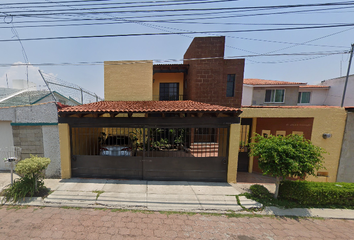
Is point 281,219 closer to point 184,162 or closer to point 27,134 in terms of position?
point 184,162

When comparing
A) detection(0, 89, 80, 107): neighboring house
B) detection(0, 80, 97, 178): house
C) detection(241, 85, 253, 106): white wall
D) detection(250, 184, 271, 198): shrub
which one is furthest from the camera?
detection(241, 85, 253, 106): white wall

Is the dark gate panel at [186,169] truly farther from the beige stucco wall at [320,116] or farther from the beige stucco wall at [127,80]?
the beige stucco wall at [127,80]

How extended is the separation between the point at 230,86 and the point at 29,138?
1063 cm

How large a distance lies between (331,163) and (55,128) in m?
11.8

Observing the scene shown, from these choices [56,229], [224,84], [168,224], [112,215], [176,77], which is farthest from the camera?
[176,77]

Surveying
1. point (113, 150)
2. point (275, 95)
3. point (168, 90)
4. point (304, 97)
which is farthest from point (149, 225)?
point (304, 97)

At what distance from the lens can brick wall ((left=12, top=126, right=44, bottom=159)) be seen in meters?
5.45

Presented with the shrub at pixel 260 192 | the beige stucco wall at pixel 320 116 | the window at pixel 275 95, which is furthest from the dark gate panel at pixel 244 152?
Answer: the window at pixel 275 95

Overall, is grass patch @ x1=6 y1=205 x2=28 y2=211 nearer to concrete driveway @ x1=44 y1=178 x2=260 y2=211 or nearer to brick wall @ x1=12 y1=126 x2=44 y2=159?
concrete driveway @ x1=44 y1=178 x2=260 y2=211

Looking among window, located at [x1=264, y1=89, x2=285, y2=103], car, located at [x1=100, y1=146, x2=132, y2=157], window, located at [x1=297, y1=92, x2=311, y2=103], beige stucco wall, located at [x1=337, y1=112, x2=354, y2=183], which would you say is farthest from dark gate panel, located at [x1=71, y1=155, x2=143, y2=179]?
window, located at [x1=297, y1=92, x2=311, y2=103]

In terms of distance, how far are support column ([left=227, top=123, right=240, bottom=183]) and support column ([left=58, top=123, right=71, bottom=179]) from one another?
6386 mm

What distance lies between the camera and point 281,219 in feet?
12.8

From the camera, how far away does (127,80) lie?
9062 mm

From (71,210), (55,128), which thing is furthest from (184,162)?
(55,128)
